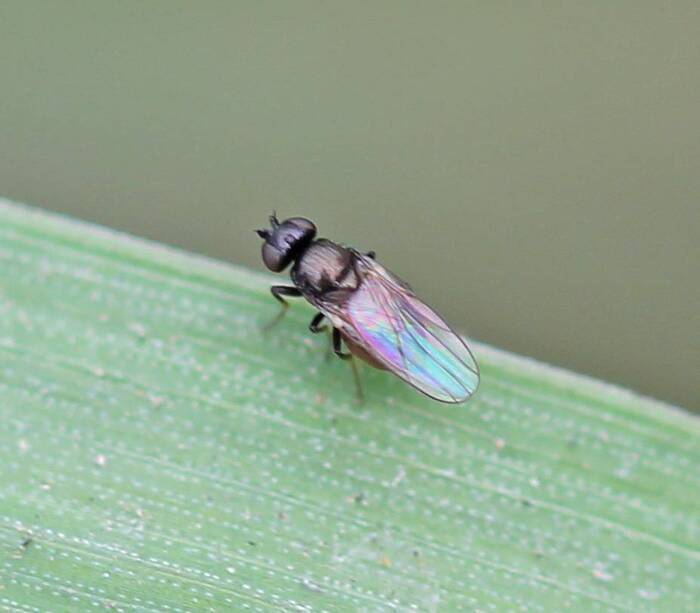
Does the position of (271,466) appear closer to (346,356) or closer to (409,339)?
(346,356)

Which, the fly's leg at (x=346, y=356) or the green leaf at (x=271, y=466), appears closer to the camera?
the green leaf at (x=271, y=466)

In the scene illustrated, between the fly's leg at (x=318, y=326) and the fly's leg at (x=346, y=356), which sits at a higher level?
the fly's leg at (x=318, y=326)

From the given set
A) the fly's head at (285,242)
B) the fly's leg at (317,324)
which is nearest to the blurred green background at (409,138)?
the fly's head at (285,242)


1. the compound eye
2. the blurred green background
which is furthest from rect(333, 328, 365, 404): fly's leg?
the blurred green background

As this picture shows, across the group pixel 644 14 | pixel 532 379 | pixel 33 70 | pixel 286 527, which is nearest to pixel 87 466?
pixel 286 527

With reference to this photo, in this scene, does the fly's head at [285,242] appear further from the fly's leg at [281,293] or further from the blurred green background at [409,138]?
the blurred green background at [409,138]

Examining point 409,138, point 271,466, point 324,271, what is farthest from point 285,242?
point 409,138
